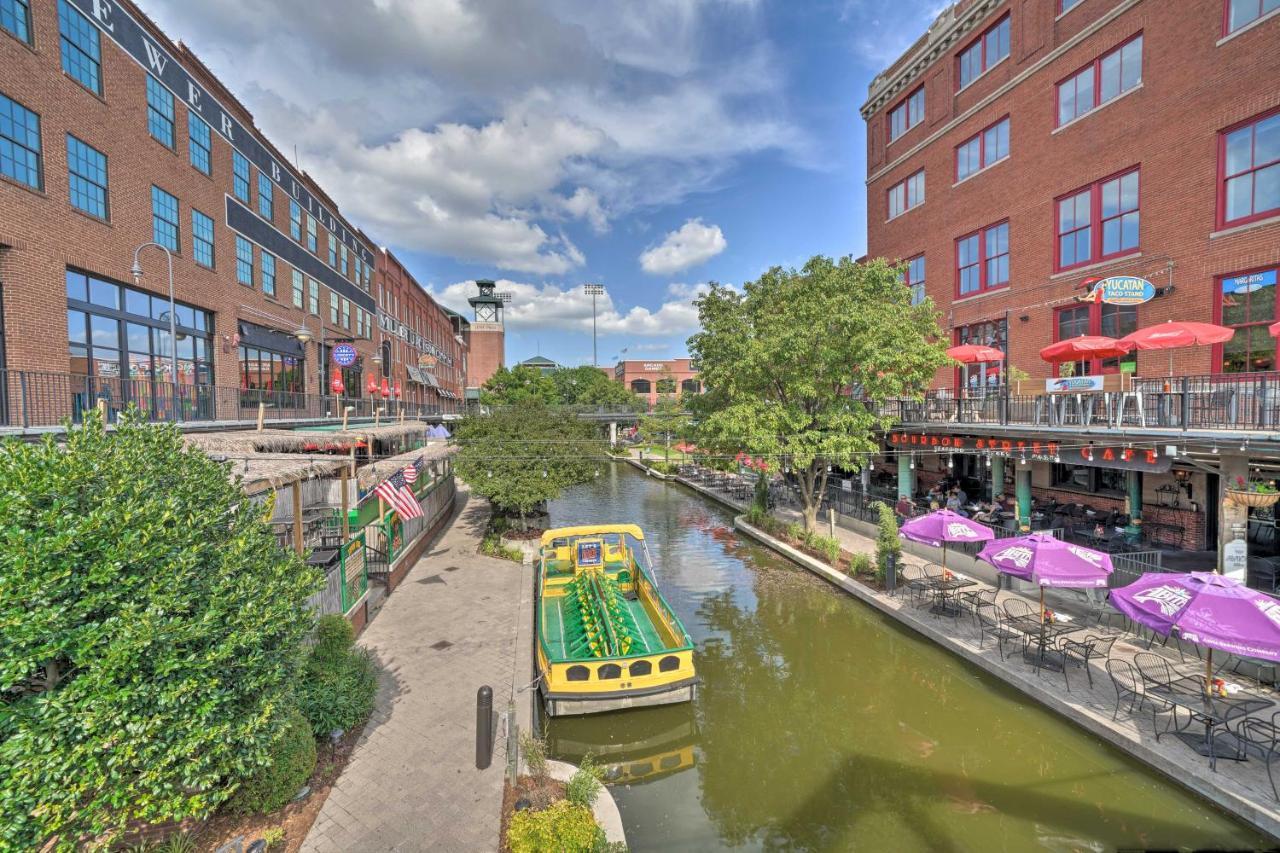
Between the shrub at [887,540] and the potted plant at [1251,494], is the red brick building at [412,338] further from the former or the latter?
the potted plant at [1251,494]

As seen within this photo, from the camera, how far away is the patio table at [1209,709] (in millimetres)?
7766

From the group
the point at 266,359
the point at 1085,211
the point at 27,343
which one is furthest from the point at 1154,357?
the point at 266,359

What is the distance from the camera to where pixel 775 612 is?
15.5 meters

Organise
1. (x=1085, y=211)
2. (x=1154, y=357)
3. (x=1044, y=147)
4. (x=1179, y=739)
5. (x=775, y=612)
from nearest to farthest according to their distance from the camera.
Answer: (x=1179, y=739), (x=775, y=612), (x=1154, y=357), (x=1085, y=211), (x=1044, y=147)

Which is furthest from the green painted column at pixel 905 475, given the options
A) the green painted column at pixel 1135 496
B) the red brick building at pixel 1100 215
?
the green painted column at pixel 1135 496

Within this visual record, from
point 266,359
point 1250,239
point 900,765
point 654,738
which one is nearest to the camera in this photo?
point 900,765

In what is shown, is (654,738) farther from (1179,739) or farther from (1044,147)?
(1044,147)

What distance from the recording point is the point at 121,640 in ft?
13.9

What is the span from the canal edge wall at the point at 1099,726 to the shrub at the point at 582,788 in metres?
7.77

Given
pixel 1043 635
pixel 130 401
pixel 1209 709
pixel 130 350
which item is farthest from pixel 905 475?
pixel 130 350

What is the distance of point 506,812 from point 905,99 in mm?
31996

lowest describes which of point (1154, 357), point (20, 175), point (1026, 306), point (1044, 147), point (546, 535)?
point (546, 535)

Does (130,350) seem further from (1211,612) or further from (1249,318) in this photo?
(1249,318)

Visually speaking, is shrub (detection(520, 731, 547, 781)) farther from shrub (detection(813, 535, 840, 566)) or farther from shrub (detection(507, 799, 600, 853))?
shrub (detection(813, 535, 840, 566))
